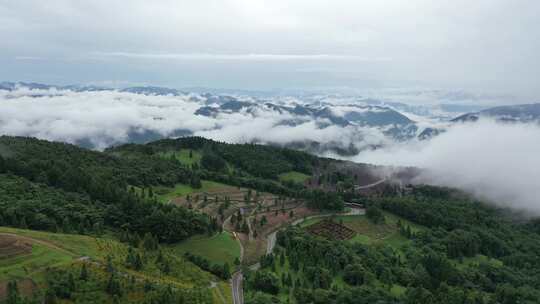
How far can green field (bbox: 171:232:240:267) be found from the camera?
374ft

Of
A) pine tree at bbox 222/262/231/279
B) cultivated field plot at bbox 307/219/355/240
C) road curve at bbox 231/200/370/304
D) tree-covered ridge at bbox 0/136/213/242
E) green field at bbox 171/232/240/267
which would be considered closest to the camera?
road curve at bbox 231/200/370/304

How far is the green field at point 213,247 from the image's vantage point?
11388cm

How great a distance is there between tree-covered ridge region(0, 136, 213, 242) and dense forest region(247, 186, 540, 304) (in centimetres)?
3289

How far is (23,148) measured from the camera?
552 feet

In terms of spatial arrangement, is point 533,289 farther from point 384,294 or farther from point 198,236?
point 198,236

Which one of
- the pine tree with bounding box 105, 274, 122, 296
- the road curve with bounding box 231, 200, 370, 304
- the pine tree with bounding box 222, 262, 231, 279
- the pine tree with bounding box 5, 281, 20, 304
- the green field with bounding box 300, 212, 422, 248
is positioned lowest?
the green field with bounding box 300, 212, 422, 248

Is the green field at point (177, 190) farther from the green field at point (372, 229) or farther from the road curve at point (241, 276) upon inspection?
the green field at point (372, 229)

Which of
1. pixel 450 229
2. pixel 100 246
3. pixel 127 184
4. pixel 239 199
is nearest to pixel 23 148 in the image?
pixel 127 184

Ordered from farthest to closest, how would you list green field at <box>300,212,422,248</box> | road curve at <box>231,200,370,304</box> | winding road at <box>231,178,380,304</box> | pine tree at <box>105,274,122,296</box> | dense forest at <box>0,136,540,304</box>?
green field at <box>300,212,422,248</box>
dense forest at <box>0,136,540,304</box>
winding road at <box>231,178,380,304</box>
road curve at <box>231,200,370,304</box>
pine tree at <box>105,274,122,296</box>

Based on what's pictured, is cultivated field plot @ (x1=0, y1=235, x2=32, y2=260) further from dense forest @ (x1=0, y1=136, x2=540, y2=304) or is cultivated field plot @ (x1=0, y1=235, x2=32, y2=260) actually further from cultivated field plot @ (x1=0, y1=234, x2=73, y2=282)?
dense forest @ (x1=0, y1=136, x2=540, y2=304)

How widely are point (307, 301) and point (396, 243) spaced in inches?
2860

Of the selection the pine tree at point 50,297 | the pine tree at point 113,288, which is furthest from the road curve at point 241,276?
the pine tree at point 50,297

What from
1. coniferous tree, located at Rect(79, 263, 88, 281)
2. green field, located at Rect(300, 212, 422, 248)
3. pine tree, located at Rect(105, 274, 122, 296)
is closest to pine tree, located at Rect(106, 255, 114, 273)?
coniferous tree, located at Rect(79, 263, 88, 281)

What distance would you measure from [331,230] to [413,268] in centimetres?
3289
